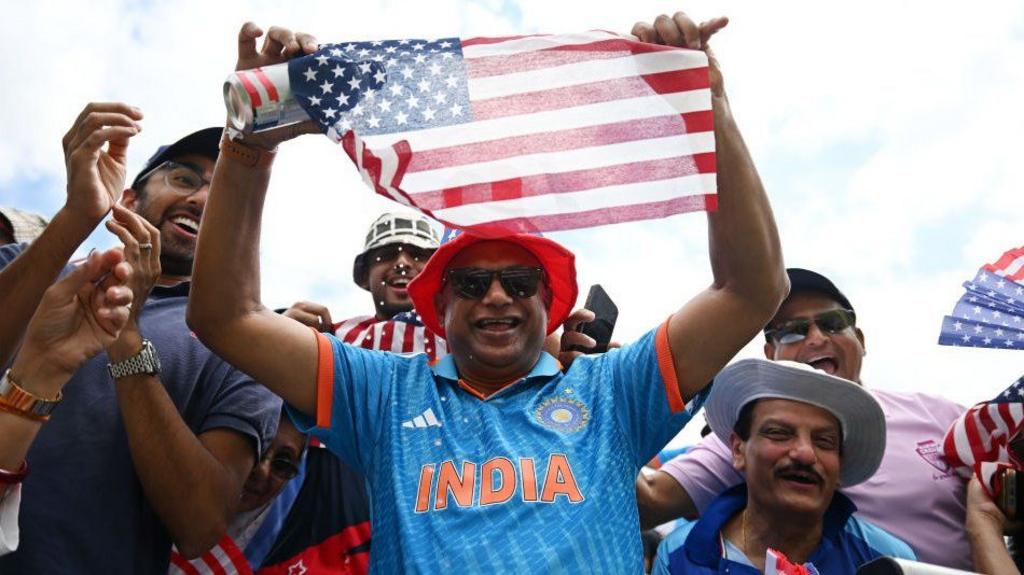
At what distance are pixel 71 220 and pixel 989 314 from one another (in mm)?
4012

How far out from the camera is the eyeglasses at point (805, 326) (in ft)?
16.3

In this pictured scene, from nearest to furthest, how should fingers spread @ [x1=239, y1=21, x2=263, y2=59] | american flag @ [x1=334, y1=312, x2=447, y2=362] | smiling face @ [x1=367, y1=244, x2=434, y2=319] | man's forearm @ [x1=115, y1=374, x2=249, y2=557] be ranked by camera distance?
man's forearm @ [x1=115, y1=374, x2=249, y2=557] → fingers spread @ [x1=239, y1=21, x2=263, y2=59] → american flag @ [x1=334, y1=312, x2=447, y2=362] → smiling face @ [x1=367, y1=244, x2=434, y2=319]

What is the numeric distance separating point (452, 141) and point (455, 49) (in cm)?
36

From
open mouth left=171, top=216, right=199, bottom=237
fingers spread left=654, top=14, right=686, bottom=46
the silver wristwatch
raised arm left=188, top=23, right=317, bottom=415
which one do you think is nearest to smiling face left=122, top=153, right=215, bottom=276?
open mouth left=171, top=216, right=199, bottom=237

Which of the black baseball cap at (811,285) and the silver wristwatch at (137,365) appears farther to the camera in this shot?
the black baseball cap at (811,285)

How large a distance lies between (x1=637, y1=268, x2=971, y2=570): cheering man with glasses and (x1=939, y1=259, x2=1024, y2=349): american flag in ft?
1.09

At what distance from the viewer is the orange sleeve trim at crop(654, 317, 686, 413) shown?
127 inches

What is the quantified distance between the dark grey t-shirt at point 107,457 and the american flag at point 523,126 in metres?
1.01

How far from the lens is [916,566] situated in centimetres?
203

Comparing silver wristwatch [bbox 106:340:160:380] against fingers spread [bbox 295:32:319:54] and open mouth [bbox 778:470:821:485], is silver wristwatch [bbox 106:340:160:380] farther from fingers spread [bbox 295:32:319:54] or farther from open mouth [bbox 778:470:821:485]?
open mouth [bbox 778:470:821:485]

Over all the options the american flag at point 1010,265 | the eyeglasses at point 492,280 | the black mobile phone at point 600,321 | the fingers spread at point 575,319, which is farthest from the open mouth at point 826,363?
the eyeglasses at point 492,280

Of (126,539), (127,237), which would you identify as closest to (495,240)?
(127,237)

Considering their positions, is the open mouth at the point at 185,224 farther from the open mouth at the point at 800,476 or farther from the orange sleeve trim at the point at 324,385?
the open mouth at the point at 800,476

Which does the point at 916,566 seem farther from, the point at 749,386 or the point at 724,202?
the point at 749,386
